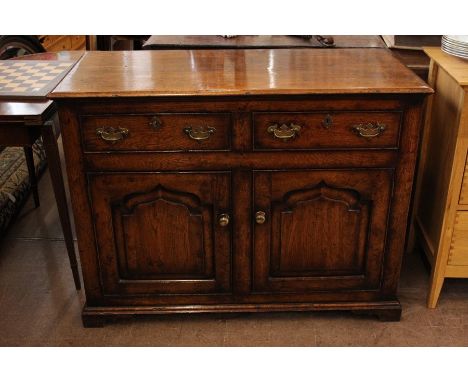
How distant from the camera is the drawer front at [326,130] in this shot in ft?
4.92

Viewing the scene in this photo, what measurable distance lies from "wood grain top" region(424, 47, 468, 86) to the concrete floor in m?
0.80

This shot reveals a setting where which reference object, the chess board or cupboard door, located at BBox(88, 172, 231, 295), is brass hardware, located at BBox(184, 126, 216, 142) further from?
the chess board

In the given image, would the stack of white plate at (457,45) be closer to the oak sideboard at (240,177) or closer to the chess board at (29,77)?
the oak sideboard at (240,177)

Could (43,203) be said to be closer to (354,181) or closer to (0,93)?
(0,93)

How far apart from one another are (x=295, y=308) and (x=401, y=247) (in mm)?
389

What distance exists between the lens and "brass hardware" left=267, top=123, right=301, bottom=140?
1508 millimetres

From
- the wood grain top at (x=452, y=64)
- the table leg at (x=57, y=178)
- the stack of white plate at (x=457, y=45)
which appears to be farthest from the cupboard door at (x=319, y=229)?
the table leg at (x=57, y=178)

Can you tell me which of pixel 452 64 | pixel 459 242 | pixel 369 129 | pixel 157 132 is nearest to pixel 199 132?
pixel 157 132

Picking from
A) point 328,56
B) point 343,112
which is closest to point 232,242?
point 343,112

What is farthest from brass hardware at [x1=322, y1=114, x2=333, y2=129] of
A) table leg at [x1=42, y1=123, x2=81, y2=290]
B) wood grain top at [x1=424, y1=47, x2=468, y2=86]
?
table leg at [x1=42, y1=123, x2=81, y2=290]

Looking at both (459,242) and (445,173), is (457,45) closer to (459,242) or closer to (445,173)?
(445,173)

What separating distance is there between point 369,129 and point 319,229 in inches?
13.8

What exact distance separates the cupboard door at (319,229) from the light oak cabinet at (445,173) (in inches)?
8.7

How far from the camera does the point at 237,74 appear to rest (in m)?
1.59
